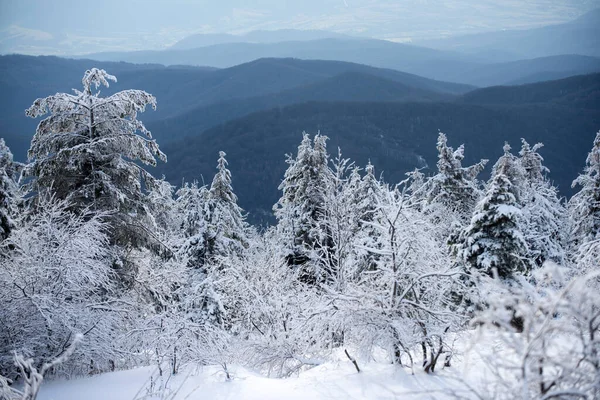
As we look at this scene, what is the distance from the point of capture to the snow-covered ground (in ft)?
25.1

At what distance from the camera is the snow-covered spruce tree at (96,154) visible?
10.5 meters

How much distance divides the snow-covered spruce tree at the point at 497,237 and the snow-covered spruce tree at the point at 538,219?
446 cm

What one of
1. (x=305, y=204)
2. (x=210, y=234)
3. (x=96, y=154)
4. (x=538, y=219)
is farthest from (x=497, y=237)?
(x=96, y=154)

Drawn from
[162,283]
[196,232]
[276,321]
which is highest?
[162,283]

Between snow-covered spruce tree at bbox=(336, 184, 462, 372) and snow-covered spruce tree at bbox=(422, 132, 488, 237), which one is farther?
snow-covered spruce tree at bbox=(422, 132, 488, 237)

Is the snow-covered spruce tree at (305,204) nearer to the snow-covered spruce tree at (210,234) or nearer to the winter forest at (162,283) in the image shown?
the snow-covered spruce tree at (210,234)

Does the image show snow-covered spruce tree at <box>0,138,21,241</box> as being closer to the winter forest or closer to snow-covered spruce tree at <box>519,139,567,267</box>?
the winter forest

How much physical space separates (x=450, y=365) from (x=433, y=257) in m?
2.38

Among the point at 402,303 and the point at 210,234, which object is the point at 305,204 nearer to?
the point at 210,234

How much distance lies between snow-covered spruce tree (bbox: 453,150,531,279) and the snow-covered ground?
233 inches

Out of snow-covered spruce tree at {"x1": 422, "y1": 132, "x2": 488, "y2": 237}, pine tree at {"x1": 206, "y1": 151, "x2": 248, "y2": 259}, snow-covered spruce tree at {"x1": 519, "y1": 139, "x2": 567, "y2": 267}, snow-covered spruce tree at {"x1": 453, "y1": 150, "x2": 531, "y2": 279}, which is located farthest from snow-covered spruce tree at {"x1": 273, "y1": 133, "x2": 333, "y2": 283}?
snow-covered spruce tree at {"x1": 519, "y1": 139, "x2": 567, "y2": 267}

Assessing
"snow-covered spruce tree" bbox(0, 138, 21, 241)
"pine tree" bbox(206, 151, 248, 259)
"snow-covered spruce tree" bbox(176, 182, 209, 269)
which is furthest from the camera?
"pine tree" bbox(206, 151, 248, 259)

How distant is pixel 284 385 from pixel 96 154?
24.4 feet

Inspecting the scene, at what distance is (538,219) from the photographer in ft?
71.0
